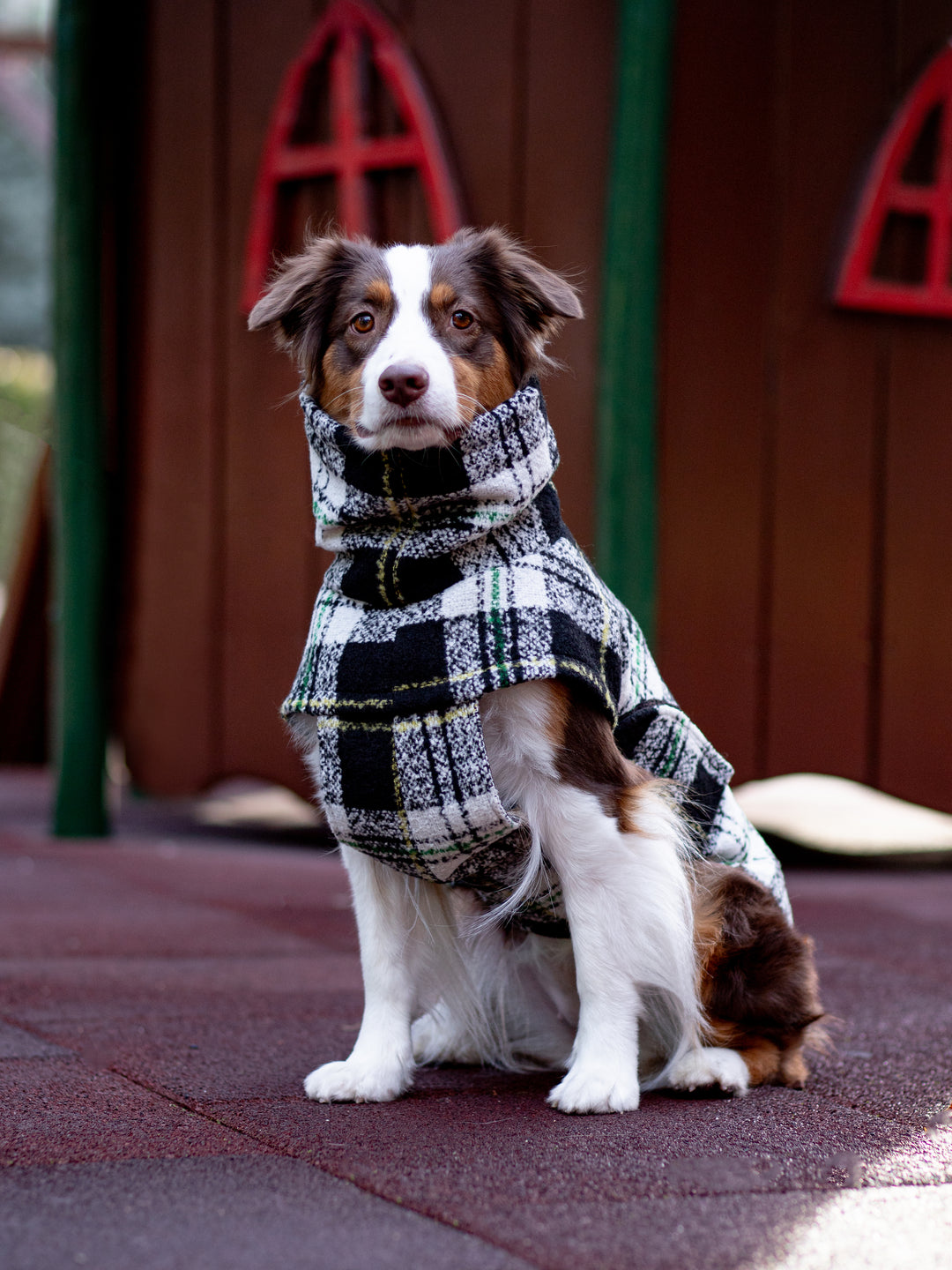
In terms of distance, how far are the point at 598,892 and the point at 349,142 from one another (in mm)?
3235

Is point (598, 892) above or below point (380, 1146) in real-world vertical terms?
above

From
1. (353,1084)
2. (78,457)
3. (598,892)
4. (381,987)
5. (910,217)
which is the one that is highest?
(910,217)

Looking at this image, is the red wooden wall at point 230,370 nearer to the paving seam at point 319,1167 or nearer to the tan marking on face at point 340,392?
the tan marking on face at point 340,392

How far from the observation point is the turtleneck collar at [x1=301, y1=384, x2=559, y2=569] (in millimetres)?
2297

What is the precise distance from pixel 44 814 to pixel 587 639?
4463mm

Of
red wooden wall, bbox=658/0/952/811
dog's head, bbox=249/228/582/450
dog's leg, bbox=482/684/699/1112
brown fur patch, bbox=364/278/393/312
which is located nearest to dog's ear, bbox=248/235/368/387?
dog's head, bbox=249/228/582/450

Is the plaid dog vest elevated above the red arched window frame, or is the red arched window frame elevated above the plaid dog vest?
the red arched window frame

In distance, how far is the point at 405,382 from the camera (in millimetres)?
2236

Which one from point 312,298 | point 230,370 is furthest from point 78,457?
point 312,298

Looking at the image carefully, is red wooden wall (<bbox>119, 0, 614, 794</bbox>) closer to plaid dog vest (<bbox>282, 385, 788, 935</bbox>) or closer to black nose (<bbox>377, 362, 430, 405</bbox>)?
plaid dog vest (<bbox>282, 385, 788, 935</bbox>)

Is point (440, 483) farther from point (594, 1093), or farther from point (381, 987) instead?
point (594, 1093)

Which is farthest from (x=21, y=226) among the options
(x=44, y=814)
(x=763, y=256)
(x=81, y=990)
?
(x=81, y=990)

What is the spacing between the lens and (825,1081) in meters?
2.50

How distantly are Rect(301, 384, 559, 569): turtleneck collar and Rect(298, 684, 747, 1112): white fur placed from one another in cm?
27
